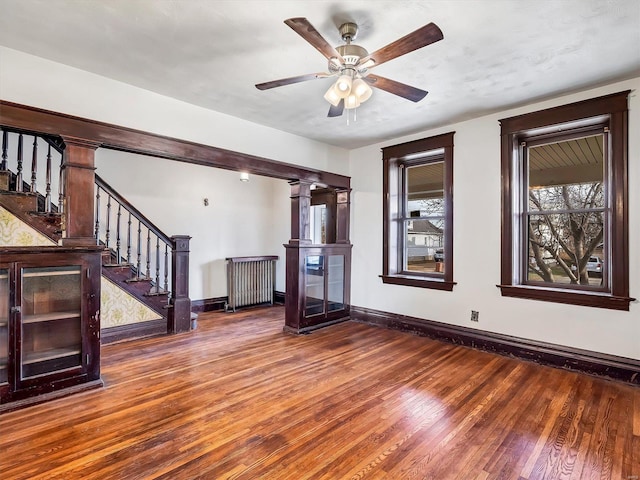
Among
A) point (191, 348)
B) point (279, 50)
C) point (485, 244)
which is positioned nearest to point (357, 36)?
point (279, 50)

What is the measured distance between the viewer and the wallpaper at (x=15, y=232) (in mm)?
3280

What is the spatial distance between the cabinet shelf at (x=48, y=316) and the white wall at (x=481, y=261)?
11.9 feet

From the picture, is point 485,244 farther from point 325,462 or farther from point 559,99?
point 325,462

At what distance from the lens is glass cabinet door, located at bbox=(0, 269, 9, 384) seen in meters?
2.49

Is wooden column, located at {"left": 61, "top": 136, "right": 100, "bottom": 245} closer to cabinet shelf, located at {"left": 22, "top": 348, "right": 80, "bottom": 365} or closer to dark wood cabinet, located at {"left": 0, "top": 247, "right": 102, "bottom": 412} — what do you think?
dark wood cabinet, located at {"left": 0, "top": 247, "right": 102, "bottom": 412}

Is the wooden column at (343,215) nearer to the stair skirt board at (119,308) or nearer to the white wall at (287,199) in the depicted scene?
the white wall at (287,199)

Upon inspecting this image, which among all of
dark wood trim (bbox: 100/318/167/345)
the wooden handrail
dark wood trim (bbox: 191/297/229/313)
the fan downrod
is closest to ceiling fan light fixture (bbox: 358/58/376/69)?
the fan downrod

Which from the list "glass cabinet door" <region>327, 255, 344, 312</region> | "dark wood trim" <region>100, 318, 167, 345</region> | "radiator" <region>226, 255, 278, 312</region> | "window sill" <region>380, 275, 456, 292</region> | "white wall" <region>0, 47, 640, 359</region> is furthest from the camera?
"radiator" <region>226, 255, 278, 312</region>

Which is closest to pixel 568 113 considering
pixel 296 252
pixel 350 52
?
pixel 350 52

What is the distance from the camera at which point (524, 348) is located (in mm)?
3592

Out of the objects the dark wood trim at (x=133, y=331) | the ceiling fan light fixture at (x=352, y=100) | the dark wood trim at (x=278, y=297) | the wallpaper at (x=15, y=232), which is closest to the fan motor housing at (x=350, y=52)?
the ceiling fan light fixture at (x=352, y=100)

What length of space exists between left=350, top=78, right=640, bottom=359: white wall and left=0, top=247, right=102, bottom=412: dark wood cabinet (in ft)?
11.5

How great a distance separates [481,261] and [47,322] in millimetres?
4337

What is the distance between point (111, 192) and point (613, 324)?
219 inches
